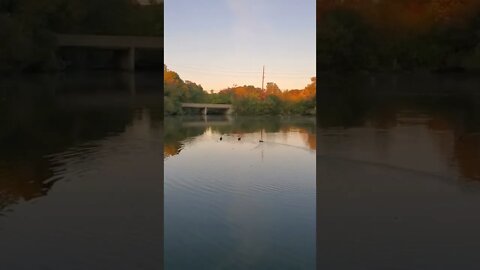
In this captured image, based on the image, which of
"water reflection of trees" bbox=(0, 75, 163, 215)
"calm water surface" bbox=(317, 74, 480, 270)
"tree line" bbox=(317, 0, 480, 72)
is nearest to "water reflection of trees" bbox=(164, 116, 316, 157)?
"calm water surface" bbox=(317, 74, 480, 270)

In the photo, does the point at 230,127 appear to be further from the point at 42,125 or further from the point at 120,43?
the point at 42,125

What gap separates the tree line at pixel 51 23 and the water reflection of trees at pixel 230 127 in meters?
2.61

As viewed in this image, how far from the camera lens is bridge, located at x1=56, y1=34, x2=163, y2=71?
5402 millimetres

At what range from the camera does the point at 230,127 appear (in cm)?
977

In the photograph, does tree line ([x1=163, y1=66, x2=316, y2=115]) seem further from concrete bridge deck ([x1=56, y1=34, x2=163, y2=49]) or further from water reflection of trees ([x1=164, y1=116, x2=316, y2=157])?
concrete bridge deck ([x1=56, y1=34, x2=163, y2=49])

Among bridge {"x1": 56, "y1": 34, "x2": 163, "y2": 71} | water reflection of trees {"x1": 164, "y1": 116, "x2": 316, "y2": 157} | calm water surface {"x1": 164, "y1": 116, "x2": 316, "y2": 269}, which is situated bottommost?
calm water surface {"x1": 164, "y1": 116, "x2": 316, "y2": 269}

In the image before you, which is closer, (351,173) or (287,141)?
(351,173)

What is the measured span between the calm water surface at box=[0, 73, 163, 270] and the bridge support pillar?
0.37ft

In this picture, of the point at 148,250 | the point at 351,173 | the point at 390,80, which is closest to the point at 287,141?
the point at 390,80

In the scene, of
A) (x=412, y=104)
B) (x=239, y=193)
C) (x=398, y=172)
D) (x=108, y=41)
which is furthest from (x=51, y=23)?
(x=412, y=104)

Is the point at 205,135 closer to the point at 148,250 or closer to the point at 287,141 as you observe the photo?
the point at 287,141

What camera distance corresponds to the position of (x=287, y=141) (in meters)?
8.69

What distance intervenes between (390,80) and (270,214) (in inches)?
121

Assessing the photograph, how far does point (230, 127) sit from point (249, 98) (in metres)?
1.10
